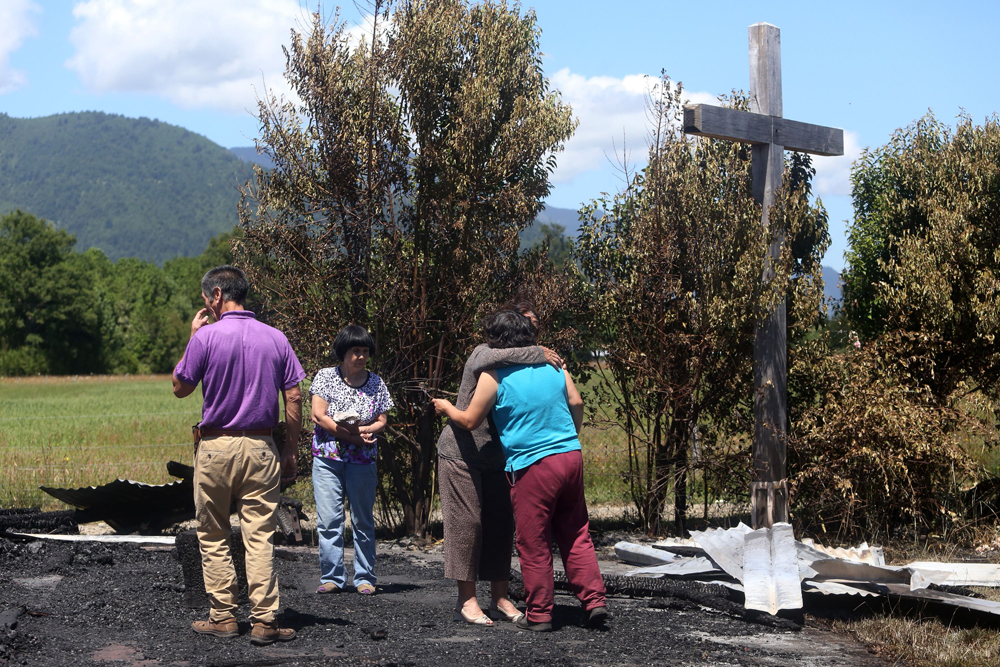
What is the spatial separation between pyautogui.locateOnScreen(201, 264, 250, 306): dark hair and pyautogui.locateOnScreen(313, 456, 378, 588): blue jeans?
5.18ft

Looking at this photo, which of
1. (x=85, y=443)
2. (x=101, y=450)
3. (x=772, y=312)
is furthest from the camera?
(x=85, y=443)

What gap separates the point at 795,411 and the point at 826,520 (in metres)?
1.01

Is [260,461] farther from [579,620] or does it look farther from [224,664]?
[579,620]

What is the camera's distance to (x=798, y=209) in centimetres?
788

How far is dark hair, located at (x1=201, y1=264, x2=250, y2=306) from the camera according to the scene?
17.4 feet

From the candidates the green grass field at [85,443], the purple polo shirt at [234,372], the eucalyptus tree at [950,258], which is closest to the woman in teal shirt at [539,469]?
the purple polo shirt at [234,372]

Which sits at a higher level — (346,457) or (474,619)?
(346,457)

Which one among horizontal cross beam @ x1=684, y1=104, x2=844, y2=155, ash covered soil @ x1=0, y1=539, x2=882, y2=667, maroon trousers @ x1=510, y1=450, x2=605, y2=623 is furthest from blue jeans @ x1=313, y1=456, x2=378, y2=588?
horizontal cross beam @ x1=684, y1=104, x2=844, y2=155

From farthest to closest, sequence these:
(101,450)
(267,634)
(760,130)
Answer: (101,450) < (760,130) < (267,634)

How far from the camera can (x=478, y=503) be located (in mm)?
5637

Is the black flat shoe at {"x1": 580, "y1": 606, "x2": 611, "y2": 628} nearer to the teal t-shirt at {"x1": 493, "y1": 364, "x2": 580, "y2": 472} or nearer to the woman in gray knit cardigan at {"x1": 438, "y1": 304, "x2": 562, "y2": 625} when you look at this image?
the woman in gray knit cardigan at {"x1": 438, "y1": 304, "x2": 562, "y2": 625}

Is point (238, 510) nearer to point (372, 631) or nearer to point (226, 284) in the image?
point (372, 631)

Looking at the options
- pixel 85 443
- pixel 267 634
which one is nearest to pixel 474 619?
pixel 267 634

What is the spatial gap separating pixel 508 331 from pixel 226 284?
165 cm
